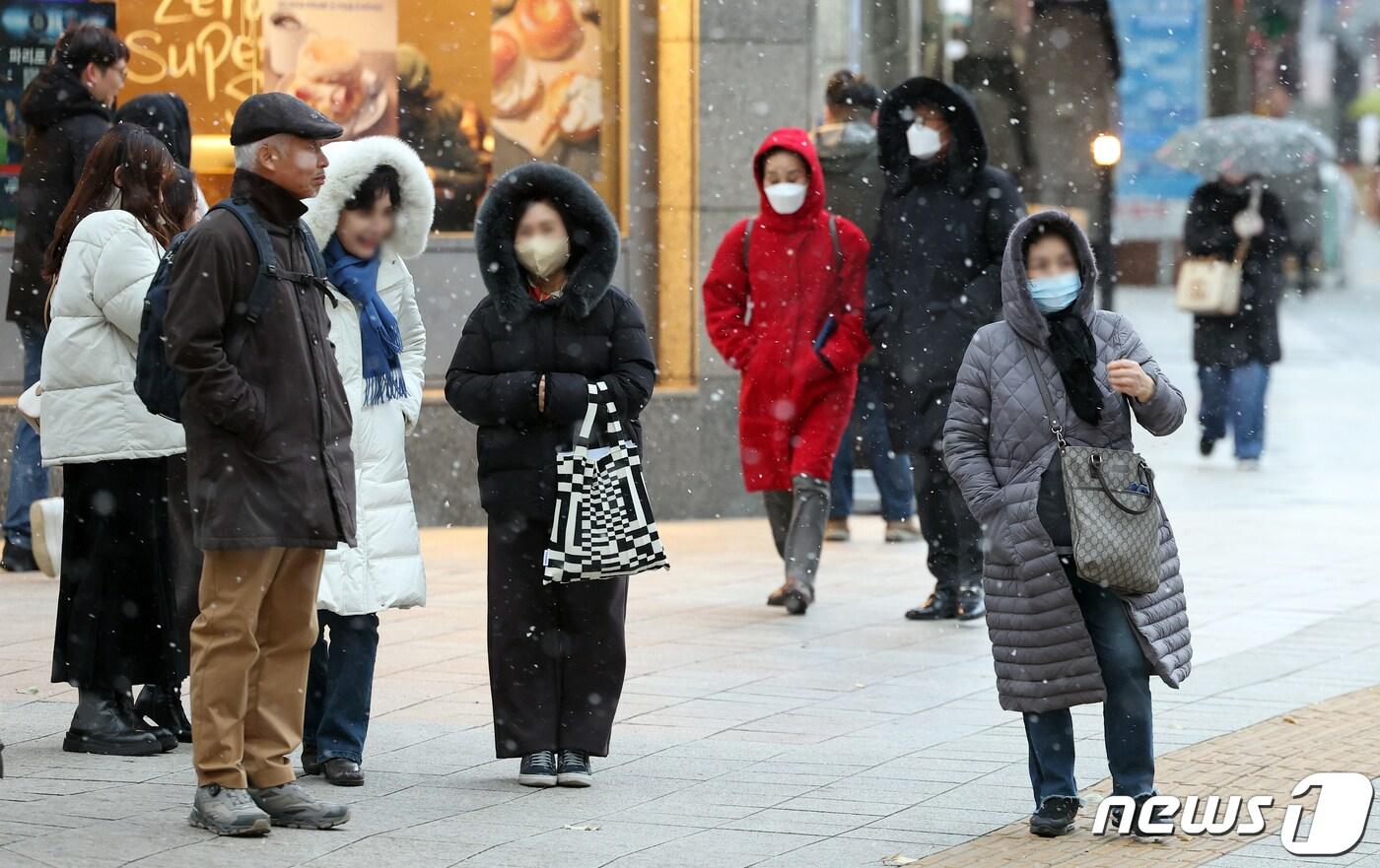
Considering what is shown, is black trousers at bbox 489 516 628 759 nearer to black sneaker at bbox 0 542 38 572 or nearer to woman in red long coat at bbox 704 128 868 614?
woman in red long coat at bbox 704 128 868 614

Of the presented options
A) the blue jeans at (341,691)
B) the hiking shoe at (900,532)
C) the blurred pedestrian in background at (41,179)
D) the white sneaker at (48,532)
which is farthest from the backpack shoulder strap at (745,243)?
the blue jeans at (341,691)

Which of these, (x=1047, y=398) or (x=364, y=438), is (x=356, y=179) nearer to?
(x=364, y=438)

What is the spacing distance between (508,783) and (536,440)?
0.97 metres

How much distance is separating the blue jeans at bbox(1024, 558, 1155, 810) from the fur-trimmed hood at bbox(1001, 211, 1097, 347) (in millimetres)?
616

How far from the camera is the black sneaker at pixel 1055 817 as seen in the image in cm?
589

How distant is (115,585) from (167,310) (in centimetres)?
150

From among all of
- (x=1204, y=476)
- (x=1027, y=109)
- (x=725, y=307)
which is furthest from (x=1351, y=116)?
(x=725, y=307)

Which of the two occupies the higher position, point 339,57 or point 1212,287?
point 339,57

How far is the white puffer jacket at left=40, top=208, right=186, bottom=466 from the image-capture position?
270 inches

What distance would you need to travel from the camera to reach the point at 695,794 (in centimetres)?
640

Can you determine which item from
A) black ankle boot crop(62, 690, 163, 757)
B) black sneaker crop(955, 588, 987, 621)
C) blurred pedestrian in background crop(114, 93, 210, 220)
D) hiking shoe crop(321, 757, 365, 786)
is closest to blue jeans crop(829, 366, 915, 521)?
black sneaker crop(955, 588, 987, 621)

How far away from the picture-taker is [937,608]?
31.9 feet

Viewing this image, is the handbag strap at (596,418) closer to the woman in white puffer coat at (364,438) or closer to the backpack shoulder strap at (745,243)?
the woman in white puffer coat at (364,438)

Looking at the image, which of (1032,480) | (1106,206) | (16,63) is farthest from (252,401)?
(1106,206)
